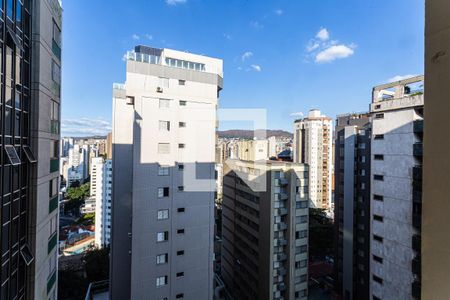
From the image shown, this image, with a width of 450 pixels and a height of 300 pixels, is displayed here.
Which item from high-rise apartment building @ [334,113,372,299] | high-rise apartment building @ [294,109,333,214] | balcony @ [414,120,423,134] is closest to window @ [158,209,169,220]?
balcony @ [414,120,423,134]

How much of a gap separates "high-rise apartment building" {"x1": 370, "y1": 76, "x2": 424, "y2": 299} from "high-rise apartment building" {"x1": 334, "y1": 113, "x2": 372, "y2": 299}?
5221mm

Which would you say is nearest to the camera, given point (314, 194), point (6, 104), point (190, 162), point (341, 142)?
point (6, 104)

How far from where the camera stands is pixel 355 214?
1393 centimetres

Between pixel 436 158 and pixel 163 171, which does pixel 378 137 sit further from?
pixel 436 158

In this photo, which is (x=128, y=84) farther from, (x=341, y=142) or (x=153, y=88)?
(x=341, y=142)

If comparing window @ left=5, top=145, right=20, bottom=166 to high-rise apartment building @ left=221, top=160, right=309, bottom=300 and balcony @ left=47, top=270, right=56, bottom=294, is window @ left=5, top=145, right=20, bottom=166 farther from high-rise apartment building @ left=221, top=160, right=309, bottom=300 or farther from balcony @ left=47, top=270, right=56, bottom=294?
high-rise apartment building @ left=221, top=160, right=309, bottom=300

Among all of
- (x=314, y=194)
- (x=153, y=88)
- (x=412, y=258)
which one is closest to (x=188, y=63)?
(x=153, y=88)

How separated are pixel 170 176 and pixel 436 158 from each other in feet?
25.4

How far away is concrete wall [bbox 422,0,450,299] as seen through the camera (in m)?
0.64

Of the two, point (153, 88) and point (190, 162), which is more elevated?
point (153, 88)

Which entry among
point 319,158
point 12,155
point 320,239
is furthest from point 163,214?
point 319,158

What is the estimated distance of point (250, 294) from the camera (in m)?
12.7

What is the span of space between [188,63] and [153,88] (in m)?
1.56

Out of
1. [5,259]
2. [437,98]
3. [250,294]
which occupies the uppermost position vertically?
[437,98]
